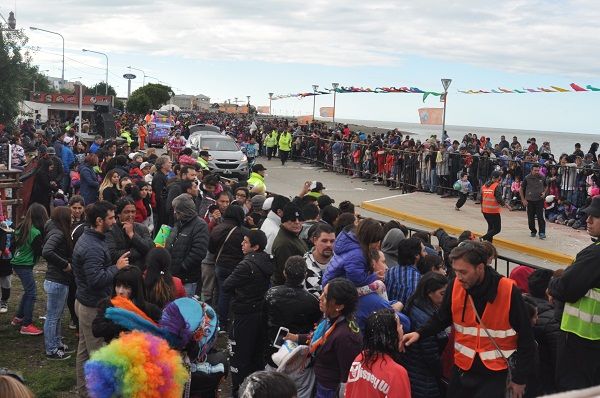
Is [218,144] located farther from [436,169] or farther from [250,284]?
[250,284]

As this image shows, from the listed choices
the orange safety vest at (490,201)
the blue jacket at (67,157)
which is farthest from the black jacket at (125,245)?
the blue jacket at (67,157)

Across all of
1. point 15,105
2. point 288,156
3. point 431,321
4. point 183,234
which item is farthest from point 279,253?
point 15,105

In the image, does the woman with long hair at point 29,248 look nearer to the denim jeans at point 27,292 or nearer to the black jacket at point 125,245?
the denim jeans at point 27,292

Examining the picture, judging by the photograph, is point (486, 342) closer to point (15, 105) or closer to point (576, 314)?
point (576, 314)

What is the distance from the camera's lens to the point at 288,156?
1344 inches

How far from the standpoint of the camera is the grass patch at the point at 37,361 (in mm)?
7051

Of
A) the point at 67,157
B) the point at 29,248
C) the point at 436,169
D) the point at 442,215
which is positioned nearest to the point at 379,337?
the point at 29,248

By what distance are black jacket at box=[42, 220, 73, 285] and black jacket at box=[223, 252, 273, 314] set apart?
2.22 metres

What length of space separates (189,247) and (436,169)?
51.6ft

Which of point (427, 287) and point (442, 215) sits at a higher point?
point (427, 287)

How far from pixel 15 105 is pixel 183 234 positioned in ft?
94.8

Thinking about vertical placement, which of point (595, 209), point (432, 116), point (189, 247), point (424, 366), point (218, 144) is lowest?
point (424, 366)

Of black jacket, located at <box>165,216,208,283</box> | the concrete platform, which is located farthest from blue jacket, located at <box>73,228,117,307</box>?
the concrete platform

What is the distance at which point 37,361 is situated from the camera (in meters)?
7.84
